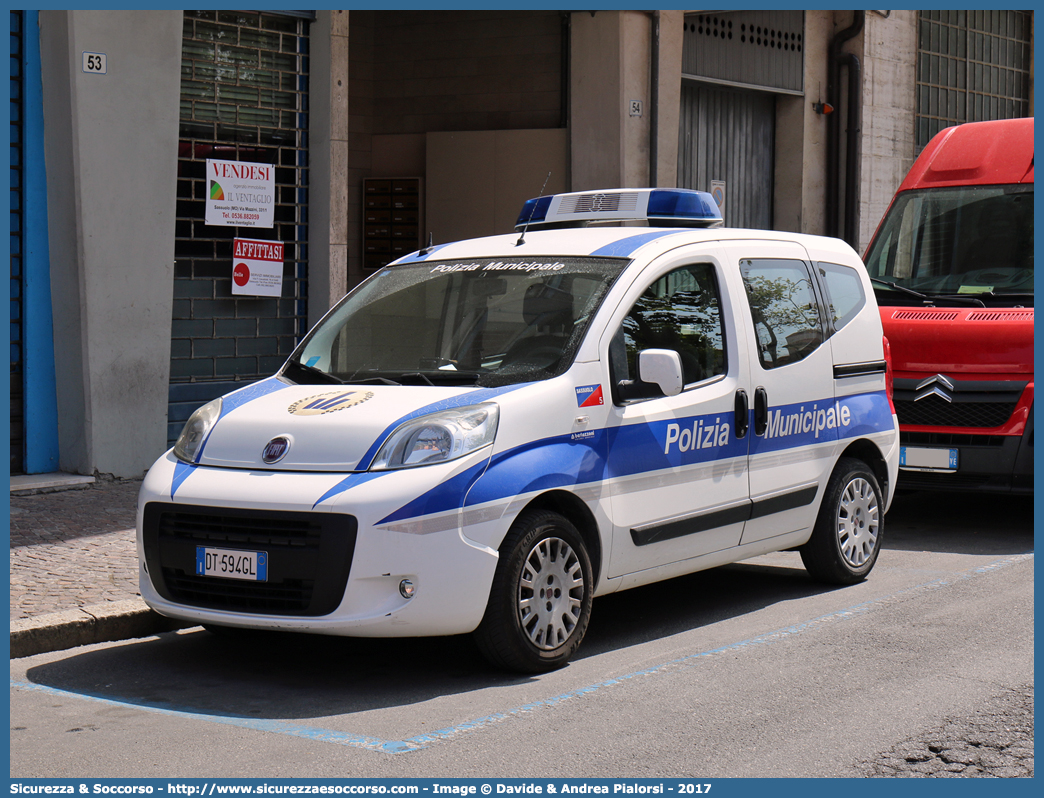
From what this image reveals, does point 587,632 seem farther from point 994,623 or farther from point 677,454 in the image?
point 994,623

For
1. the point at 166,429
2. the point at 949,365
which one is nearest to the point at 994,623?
the point at 949,365

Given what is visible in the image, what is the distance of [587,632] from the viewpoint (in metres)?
6.39

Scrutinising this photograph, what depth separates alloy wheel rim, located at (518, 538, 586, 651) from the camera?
18.0 feet

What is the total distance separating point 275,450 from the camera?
5.47m

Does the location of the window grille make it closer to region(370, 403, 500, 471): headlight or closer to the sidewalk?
the sidewalk

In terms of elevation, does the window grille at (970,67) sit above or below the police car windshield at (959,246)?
above

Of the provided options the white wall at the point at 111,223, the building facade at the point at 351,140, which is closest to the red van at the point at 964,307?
the building facade at the point at 351,140

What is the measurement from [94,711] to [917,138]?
54.9ft

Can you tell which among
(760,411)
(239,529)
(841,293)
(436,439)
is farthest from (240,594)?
(841,293)

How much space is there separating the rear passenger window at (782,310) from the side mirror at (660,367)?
99cm

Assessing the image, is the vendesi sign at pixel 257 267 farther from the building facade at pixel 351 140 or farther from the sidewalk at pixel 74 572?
the sidewalk at pixel 74 572

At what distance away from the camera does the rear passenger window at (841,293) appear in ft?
24.2

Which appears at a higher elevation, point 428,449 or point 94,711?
point 428,449

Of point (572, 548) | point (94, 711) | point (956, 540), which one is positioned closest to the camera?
point (94, 711)
